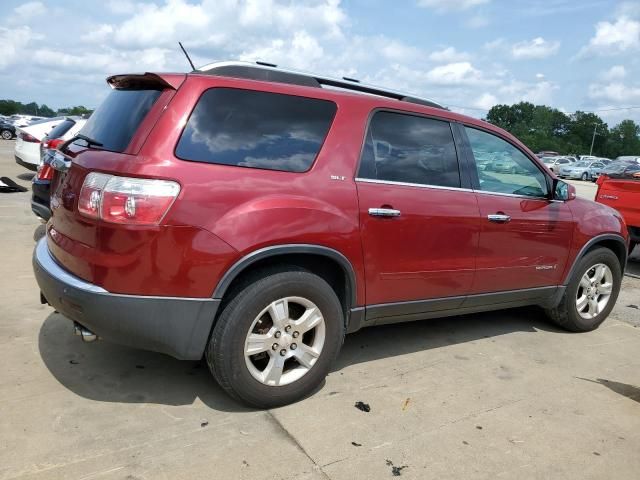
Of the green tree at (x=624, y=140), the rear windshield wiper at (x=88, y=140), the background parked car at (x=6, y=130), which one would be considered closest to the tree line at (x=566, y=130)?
the green tree at (x=624, y=140)

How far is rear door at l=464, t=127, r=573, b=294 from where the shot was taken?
4082mm

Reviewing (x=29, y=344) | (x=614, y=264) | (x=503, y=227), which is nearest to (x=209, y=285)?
(x=29, y=344)

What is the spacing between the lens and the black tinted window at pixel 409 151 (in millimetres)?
3520

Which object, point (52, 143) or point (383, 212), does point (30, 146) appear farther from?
point (383, 212)

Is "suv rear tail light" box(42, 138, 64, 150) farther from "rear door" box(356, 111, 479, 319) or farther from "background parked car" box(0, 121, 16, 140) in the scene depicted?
"background parked car" box(0, 121, 16, 140)

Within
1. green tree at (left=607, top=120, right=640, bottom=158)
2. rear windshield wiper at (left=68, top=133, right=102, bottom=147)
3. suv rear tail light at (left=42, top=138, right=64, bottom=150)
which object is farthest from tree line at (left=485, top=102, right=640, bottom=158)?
rear windshield wiper at (left=68, top=133, right=102, bottom=147)

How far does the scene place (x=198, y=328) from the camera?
2.88m

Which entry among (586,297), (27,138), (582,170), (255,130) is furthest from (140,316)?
(582,170)

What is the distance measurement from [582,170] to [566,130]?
8770cm

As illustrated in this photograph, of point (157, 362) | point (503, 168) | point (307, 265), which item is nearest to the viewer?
point (307, 265)

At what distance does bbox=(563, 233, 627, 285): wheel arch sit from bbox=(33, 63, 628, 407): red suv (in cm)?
98

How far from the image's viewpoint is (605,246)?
5125mm

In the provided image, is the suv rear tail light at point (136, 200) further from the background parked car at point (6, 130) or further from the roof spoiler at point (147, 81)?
the background parked car at point (6, 130)

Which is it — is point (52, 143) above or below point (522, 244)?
above
